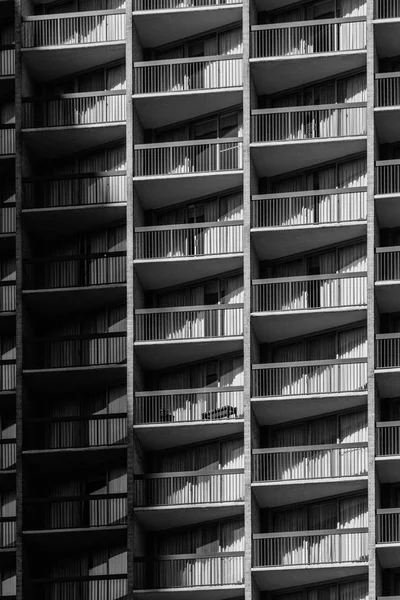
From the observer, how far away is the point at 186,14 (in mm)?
113125

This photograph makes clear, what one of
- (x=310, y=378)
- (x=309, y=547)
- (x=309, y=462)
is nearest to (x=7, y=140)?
(x=310, y=378)

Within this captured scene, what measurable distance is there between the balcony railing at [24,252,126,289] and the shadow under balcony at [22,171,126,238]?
5.22 ft

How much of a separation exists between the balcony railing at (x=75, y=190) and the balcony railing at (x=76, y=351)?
234 inches

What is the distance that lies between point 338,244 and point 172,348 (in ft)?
27.9

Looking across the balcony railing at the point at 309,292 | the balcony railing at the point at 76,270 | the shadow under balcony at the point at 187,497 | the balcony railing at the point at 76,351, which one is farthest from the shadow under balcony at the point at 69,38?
the shadow under balcony at the point at 187,497

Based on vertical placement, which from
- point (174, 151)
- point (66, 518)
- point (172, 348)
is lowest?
point (66, 518)

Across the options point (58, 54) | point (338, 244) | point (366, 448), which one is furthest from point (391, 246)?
point (58, 54)

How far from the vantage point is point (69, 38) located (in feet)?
376

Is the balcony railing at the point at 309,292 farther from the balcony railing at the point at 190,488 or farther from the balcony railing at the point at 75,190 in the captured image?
the balcony railing at the point at 75,190

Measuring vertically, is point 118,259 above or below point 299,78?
below

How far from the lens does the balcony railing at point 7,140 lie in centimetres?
11350

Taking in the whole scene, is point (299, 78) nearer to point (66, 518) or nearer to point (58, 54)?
point (58, 54)

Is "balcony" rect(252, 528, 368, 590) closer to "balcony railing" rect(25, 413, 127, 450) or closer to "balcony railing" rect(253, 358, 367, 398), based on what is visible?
"balcony railing" rect(253, 358, 367, 398)

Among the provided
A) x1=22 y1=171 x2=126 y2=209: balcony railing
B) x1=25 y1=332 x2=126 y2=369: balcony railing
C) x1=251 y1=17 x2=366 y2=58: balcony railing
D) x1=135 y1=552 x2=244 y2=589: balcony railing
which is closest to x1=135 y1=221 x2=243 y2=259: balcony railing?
x1=22 y1=171 x2=126 y2=209: balcony railing
